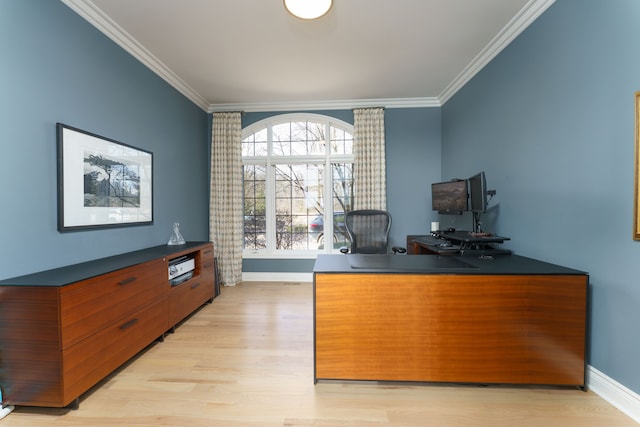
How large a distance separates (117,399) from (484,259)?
8.79 feet

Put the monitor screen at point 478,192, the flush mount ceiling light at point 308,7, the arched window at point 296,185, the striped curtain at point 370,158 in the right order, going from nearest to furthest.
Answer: the flush mount ceiling light at point 308,7 → the monitor screen at point 478,192 → the striped curtain at point 370,158 → the arched window at point 296,185

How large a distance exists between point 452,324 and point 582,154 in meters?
1.38

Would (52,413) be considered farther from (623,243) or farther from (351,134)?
(351,134)

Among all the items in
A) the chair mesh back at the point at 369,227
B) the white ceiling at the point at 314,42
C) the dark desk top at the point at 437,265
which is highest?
the white ceiling at the point at 314,42

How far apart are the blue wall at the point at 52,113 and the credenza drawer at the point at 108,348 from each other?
0.60 metres

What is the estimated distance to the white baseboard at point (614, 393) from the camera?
1480 mm

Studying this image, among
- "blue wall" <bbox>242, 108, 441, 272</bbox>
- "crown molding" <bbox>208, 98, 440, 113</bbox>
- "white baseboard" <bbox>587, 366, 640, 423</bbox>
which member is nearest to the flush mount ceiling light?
"crown molding" <bbox>208, 98, 440, 113</bbox>

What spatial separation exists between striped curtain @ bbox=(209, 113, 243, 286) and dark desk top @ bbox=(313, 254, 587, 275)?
7.80 feet

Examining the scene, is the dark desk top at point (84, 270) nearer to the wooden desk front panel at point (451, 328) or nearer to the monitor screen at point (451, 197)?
the wooden desk front panel at point (451, 328)

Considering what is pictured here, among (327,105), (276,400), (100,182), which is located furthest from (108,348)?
(327,105)

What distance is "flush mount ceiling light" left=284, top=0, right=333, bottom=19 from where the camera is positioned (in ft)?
6.09

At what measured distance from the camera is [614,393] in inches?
62.1

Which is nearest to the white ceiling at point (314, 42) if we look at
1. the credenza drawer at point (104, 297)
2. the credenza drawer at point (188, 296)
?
the credenza drawer at point (104, 297)

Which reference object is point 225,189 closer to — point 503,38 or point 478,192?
point 478,192
